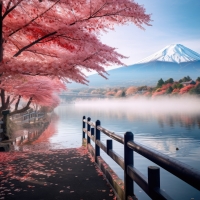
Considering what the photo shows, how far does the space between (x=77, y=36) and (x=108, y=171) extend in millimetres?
3808

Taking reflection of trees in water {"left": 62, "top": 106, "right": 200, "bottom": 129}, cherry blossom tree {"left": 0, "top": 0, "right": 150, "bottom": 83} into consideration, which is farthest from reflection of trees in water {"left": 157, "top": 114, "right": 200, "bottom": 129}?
cherry blossom tree {"left": 0, "top": 0, "right": 150, "bottom": 83}

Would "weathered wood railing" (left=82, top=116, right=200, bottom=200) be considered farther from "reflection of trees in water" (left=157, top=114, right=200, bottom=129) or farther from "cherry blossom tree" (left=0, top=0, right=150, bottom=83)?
"reflection of trees in water" (left=157, top=114, right=200, bottom=129)

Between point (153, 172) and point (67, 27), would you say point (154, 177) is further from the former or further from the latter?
point (67, 27)

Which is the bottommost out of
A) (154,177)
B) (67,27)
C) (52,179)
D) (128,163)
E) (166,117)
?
(166,117)

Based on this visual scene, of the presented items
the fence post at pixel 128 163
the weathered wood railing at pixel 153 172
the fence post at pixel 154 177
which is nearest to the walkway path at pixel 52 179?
the fence post at pixel 128 163

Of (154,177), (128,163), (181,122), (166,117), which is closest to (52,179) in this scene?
(128,163)

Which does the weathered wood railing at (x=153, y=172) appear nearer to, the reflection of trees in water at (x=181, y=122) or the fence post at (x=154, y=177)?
the fence post at (x=154, y=177)

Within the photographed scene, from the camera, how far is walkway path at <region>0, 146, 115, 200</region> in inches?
173

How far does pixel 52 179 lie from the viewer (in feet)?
17.6

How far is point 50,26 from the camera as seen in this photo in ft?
22.9

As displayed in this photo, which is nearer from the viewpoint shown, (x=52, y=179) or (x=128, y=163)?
(x=128, y=163)

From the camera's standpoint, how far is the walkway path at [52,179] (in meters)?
4.40

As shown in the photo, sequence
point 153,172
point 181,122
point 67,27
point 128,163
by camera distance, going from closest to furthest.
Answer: point 153,172 → point 128,163 → point 67,27 → point 181,122

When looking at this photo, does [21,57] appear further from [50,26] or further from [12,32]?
[50,26]
